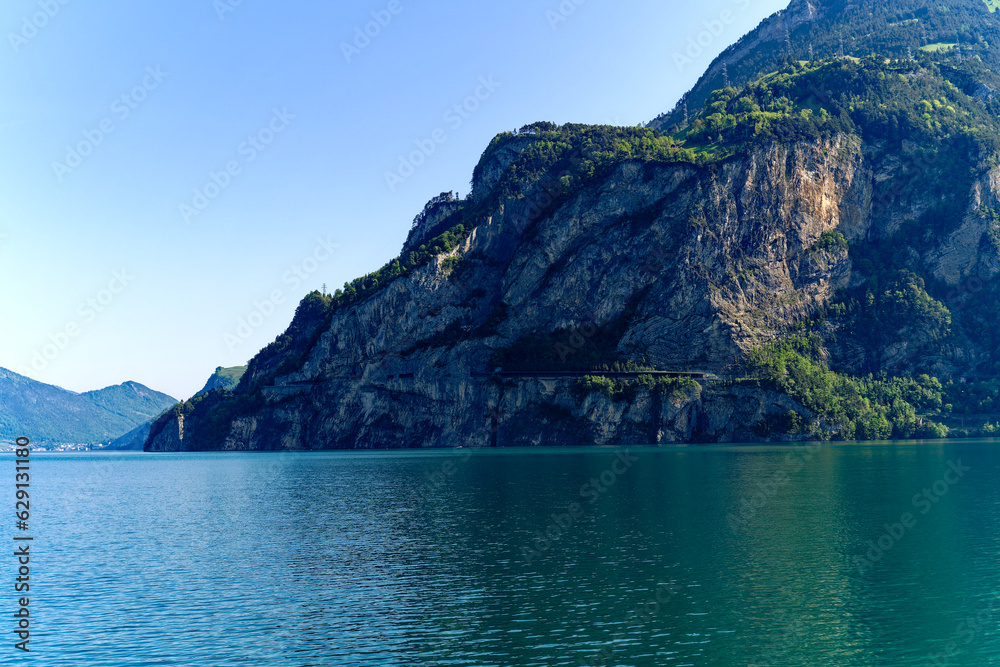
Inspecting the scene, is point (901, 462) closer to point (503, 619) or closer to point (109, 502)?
point (503, 619)

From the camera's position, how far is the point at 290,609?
130 feet

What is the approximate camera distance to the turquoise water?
32750 millimetres

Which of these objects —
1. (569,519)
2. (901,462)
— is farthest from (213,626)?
(901,462)

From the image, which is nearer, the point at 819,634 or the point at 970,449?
the point at 819,634

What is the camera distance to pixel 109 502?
9650cm

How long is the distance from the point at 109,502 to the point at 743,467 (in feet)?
306

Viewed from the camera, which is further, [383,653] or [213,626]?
[213,626]

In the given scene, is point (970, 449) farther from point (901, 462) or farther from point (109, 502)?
point (109, 502)

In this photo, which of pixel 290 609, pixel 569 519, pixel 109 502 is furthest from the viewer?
pixel 109 502

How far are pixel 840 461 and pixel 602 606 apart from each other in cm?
9927

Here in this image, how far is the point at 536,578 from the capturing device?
44.4 metres

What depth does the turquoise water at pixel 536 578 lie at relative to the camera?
107ft

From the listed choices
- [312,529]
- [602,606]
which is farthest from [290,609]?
[312,529]

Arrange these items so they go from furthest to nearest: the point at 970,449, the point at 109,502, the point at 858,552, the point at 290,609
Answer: the point at 970,449 < the point at 109,502 < the point at 858,552 < the point at 290,609
